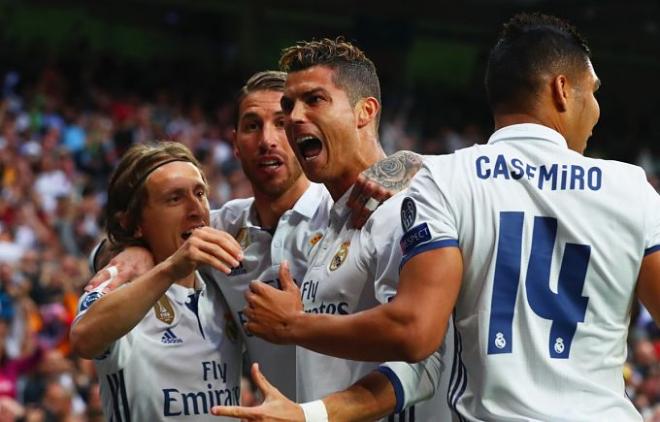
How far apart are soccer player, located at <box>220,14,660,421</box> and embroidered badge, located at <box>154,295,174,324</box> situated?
1.31 meters

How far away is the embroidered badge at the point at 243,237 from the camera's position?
199 inches

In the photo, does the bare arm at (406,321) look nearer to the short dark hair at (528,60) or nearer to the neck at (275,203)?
the short dark hair at (528,60)

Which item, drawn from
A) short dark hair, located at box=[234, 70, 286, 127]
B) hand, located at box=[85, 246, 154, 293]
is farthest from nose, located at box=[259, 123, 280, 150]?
hand, located at box=[85, 246, 154, 293]

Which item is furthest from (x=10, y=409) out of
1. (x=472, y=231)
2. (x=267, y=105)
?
(x=472, y=231)

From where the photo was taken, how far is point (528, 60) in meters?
3.52

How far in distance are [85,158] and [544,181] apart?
12.7 m

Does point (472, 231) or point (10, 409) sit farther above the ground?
point (472, 231)

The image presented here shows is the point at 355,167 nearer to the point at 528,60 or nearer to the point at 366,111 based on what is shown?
the point at 366,111

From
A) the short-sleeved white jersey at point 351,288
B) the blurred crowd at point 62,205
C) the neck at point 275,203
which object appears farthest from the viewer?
the blurred crowd at point 62,205

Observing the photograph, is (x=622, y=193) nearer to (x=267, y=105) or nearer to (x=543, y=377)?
(x=543, y=377)

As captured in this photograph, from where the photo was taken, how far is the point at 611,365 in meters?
3.39

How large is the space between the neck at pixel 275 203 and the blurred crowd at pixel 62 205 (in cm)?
219

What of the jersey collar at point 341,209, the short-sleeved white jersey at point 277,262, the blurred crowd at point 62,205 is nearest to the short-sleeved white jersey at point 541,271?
the jersey collar at point 341,209

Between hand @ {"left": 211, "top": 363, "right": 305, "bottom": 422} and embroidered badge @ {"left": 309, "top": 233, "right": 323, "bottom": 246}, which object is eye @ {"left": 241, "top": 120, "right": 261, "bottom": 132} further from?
hand @ {"left": 211, "top": 363, "right": 305, "bottom": 422}
